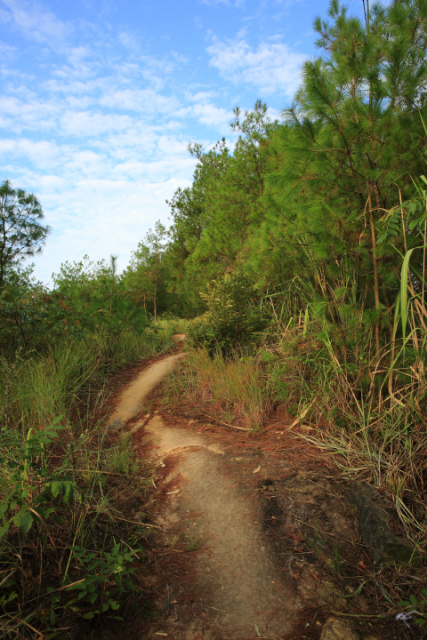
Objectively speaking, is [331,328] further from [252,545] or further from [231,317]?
[231,317]

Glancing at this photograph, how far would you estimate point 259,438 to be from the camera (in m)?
3.40

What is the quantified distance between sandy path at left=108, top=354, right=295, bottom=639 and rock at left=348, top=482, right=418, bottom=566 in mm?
524

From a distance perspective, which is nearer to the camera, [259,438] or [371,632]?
[371,632]

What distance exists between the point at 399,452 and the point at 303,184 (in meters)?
2.24

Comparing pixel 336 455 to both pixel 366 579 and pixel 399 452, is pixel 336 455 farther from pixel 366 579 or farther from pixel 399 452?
pixel 366 579

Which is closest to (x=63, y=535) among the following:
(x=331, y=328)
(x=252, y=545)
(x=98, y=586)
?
(x=98, y=586)

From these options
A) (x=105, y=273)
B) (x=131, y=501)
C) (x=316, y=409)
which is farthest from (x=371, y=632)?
(x=105, y=273)

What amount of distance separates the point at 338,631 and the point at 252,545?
0.68 metres

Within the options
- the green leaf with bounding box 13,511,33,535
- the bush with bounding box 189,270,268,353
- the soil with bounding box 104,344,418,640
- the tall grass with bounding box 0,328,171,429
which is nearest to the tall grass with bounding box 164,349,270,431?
the bush with bounding box 189,270,268,353

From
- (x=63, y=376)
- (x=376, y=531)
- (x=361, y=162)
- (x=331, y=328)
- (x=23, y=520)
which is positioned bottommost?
(x=376, y=531)

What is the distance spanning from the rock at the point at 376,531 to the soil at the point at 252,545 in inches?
2.8

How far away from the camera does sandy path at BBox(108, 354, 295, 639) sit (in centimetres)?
171

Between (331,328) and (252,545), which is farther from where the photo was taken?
(331,328)

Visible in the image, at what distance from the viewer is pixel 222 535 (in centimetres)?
222
